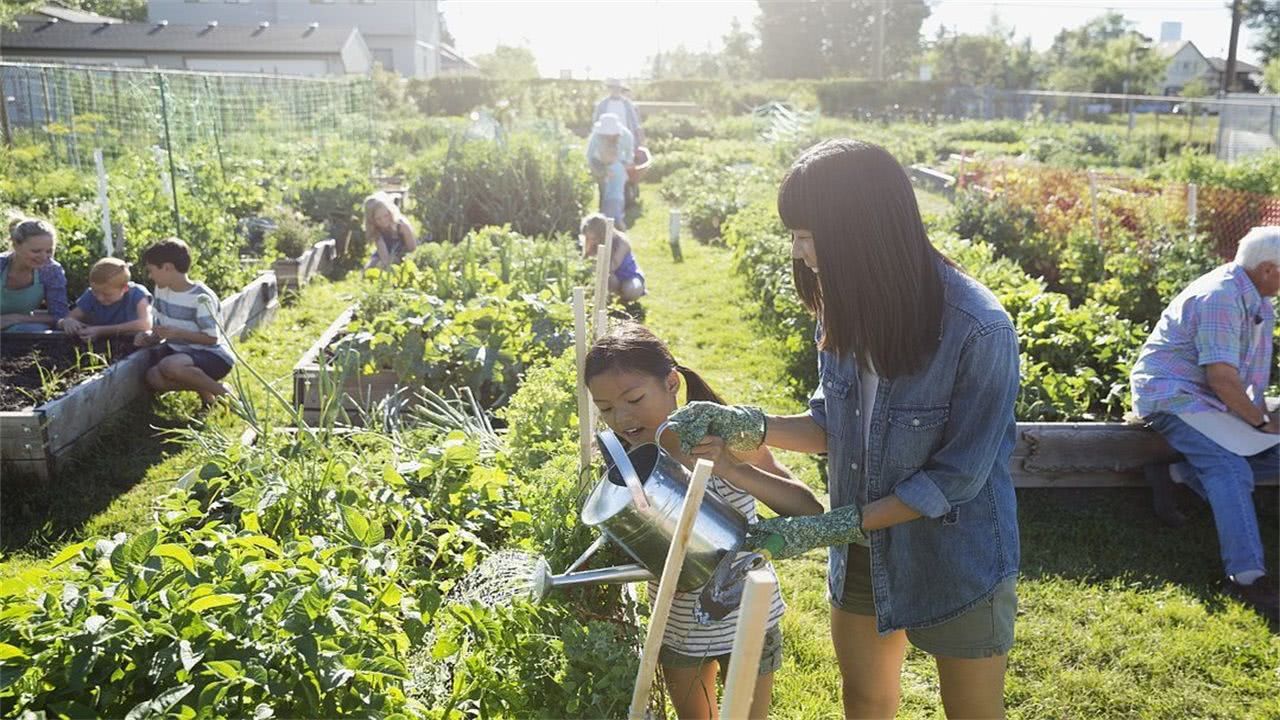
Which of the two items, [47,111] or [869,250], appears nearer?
[869,250]

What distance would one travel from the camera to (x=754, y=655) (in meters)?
1.21

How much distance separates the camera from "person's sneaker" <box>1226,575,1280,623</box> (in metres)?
3.79

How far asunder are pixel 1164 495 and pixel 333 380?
12.6ft

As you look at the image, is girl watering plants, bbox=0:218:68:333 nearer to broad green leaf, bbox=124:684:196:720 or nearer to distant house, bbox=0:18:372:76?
broad green leaf, bbox=124:684:196:720

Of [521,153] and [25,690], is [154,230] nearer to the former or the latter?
[521,153]

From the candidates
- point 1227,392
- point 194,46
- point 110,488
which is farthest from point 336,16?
point 1227,392

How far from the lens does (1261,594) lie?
12.7 ft

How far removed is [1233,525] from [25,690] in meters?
4.08

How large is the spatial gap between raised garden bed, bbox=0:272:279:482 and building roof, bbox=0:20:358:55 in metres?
35.0

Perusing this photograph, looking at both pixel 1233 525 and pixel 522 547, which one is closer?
pixel 522 547

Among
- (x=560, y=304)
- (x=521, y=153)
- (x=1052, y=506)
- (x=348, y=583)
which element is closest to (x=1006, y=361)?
(x=348, y=583)

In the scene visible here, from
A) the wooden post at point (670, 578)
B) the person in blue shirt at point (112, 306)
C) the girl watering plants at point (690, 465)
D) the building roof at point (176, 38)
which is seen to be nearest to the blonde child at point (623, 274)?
the person in blue shirt at point (112, 306)

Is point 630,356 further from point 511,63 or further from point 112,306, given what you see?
point 511,63

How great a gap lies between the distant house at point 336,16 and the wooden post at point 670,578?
48517 millimetres
